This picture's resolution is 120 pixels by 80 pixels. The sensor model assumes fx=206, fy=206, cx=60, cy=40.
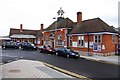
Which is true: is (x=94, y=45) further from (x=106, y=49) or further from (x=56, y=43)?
(x=56, y=43)

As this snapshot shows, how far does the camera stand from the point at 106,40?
3147 centimetres

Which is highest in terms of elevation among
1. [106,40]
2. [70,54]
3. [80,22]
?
[80,22]

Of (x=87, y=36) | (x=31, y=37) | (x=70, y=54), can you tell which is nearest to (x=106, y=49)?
(x=87, y=36)

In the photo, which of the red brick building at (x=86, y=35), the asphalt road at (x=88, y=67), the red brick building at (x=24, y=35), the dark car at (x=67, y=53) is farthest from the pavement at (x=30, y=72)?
the red brick building at (x=24, y=35)

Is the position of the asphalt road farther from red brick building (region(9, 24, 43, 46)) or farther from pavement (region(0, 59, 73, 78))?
red brick building (region(9, 24, 43, 46))

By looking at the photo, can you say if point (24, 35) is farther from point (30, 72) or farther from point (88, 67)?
point (30, 72)

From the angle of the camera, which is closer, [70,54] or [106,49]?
[70,54]

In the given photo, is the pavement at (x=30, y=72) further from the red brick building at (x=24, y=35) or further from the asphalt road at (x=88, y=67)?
the red brick building at (x=24, y=35)

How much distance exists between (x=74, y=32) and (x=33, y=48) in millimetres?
9255

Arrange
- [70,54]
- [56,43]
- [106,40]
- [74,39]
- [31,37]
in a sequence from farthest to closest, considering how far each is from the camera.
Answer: [31,37] → [56,43] → [74,39] → [106,40] → [70,54]

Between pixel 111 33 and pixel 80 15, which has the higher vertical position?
pixel 80 15

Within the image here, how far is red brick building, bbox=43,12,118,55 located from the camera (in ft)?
104

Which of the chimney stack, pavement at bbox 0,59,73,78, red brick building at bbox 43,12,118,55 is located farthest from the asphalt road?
the chimney stack

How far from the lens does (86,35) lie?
3491 centimetres
